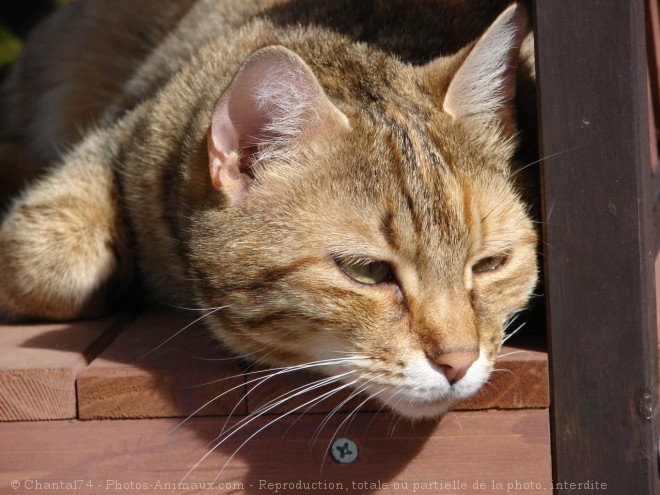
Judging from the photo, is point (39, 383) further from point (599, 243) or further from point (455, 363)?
point (599, 243)

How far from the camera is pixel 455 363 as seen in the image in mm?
2057

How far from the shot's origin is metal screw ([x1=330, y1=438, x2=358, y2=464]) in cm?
237

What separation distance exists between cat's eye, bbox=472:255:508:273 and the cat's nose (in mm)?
299

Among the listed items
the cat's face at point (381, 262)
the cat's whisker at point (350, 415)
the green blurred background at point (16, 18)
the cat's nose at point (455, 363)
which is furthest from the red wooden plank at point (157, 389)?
the green blurred background at point (16, 18)

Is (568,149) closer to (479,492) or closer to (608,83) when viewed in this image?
(608,83)

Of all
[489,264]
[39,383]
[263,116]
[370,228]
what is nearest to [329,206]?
[370,228]

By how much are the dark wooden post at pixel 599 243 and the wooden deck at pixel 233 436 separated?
0.35 ft

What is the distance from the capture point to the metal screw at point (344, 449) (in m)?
2.37

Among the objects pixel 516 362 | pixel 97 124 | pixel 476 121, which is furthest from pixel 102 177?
pixel 516 362

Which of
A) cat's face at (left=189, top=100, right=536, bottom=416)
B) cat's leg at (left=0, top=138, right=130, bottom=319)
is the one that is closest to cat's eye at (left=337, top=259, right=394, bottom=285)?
cat's face at (left=189, top=100, right=536, bottom=416)

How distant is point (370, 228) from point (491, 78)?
1.85 ft

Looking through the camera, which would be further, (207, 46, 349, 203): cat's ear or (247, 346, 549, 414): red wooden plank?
(247, 346, 549, 414): red wooden plank

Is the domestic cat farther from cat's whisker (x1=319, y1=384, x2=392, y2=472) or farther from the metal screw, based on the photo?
the metal screw

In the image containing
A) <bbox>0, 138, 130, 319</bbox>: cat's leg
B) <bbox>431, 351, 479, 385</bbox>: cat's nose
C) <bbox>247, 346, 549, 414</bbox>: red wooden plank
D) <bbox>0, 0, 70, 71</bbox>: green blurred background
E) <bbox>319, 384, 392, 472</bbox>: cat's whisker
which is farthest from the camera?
<bbox>0, 0, 70, 71</bbox>: green blurred background
